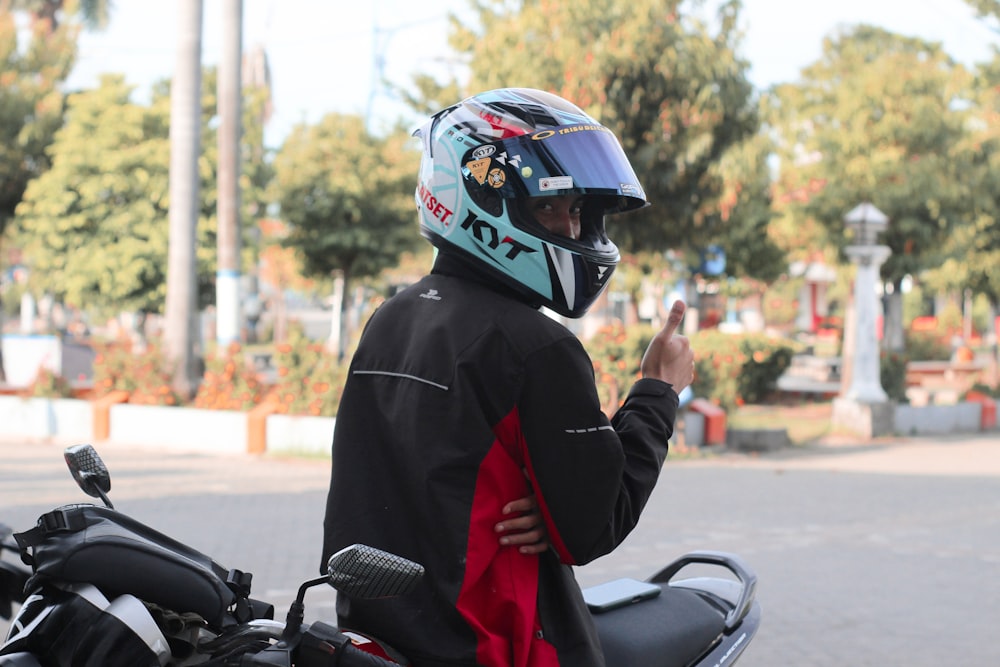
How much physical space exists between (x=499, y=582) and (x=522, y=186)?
2.39ft

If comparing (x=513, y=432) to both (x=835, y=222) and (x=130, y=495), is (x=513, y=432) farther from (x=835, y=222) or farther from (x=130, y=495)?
(x=835, y=222)

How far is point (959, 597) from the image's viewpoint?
6.58 m

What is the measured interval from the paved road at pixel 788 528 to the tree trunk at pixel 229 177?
8.61 feet

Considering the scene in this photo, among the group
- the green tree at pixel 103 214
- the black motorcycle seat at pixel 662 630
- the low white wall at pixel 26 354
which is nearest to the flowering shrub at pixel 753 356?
the green tree at pixel 103 214

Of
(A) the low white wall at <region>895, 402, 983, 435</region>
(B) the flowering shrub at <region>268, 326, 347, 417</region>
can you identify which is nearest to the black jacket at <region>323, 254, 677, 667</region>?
(B) the flowering shrub at <region>268, 326, 347, 417</region>

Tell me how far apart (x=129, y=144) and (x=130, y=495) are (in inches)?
408

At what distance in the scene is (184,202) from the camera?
13500mm

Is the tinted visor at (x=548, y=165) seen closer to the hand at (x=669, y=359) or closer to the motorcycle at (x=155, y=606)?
the hand at (x=669, y=359)

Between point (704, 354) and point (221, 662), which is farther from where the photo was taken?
point (704, 354)

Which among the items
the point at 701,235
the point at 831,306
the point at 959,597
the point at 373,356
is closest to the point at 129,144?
the point at 701,235

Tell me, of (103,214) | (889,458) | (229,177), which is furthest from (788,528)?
(103,214)

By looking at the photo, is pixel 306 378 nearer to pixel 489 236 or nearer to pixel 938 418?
pixel 938 418

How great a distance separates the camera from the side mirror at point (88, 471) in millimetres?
2357

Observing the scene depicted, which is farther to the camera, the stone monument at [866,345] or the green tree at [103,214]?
the green tree at [103,214]
